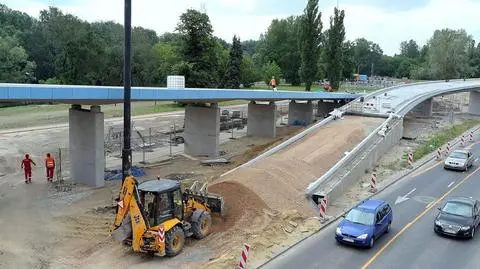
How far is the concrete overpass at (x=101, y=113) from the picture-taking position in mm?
21984

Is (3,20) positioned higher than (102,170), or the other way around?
(3,20)

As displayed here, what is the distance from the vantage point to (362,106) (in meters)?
49.7

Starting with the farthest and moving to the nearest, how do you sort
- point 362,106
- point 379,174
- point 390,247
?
1. point 362,106
2. point 379,174
3. point 390,247

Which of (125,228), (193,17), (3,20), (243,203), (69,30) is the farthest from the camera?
(3,20)

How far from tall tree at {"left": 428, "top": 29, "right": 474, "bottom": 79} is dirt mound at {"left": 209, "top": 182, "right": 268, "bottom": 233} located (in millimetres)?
108781

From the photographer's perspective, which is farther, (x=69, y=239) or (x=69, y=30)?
(x=69, y=30)

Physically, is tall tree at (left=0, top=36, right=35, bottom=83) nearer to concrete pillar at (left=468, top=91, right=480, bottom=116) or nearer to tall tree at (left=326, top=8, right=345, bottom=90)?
tall tree at (left=326, top=8, right=345, bottom=90)

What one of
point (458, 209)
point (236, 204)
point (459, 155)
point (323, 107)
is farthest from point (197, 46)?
point (458, 209)

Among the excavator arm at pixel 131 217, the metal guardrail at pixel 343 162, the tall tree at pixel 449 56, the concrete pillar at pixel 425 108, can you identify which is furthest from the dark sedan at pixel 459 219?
the tall tree at pixel 449 56

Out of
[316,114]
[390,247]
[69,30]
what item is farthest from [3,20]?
[390,247]

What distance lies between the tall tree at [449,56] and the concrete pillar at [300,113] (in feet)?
239

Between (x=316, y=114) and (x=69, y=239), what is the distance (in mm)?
49272

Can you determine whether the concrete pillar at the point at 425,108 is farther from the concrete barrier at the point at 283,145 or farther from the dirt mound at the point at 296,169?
the dirt mound at the point at 296,169

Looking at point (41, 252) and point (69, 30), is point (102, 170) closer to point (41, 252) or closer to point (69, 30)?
point (41, 252)
